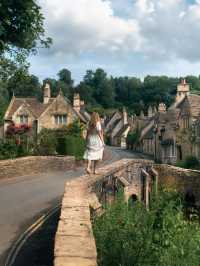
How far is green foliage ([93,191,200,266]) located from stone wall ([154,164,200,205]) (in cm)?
1240

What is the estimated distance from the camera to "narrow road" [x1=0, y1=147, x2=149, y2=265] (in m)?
13.4

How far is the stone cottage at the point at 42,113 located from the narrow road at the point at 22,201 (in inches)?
1720

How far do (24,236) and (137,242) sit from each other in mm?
2622

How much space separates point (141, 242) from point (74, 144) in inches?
1744

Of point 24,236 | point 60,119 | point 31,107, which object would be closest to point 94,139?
point 24,236

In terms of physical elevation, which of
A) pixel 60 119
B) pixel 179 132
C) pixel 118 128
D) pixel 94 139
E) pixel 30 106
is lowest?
pixel 94 139

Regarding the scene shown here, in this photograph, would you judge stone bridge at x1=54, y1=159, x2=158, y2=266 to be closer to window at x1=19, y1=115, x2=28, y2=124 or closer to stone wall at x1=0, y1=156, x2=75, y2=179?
stone wall at x1=0, y1=156, x2=75, y2=179

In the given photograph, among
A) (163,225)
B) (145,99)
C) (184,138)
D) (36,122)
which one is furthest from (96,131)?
(145,99)

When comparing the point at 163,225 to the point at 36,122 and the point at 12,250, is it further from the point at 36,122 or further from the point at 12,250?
the point at 36,122

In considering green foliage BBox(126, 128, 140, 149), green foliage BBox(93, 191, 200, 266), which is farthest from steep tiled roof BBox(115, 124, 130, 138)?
green foliage BBox(93, 191, 200, 266)

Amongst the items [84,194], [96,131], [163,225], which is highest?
[96,131]

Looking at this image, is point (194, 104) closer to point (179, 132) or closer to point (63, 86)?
point (179, 132)

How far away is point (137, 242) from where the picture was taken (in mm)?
13320

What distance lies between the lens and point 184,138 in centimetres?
6819
